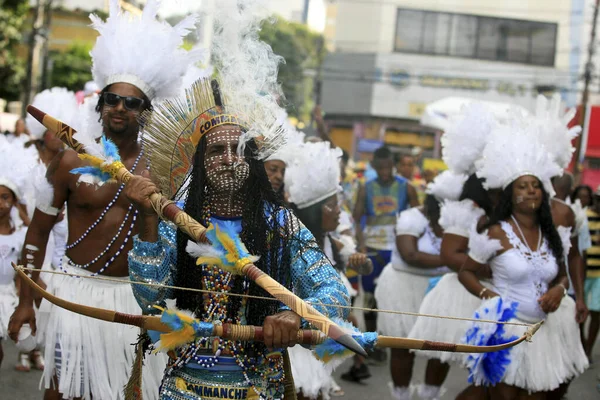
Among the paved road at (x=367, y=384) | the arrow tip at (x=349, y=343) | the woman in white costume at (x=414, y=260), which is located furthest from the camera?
the woman in white costume at (x=414, y=260)

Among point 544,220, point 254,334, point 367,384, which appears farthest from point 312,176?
point 254,334

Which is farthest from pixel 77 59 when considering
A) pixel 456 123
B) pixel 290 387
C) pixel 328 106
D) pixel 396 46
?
pixel 290 387

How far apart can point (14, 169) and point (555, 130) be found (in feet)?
15.1

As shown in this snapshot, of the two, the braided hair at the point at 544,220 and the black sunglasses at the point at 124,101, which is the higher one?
the black sunglasses at the point at 124,101

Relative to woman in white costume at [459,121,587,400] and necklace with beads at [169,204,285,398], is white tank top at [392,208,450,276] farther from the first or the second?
necklace with beads at [169,204,285,398]

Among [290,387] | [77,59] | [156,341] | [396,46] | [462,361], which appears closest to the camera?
[156,341]

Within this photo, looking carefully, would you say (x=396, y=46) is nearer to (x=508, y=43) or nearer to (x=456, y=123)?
(x=508, y=43)

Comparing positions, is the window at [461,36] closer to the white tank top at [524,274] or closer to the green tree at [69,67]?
the green tree at [69,67]

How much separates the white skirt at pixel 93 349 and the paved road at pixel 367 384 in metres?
2.62

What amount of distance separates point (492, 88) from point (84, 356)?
4317 centimetres

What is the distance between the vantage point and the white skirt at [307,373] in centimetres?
618

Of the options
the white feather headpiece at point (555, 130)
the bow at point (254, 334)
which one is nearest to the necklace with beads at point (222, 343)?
the bow at point (254, 334)

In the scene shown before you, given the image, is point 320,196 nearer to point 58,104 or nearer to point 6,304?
point 6,304

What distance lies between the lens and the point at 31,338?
5.41 m
